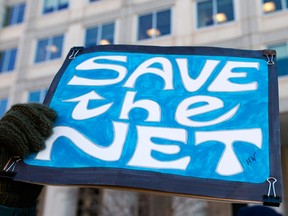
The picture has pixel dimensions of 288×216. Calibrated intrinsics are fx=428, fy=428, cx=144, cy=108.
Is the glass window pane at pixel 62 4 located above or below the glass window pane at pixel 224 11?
above

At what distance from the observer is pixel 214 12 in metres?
17.2

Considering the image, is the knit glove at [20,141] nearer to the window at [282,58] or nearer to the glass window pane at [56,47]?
the window at [282,58]

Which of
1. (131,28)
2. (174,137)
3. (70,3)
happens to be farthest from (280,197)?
(70,3)

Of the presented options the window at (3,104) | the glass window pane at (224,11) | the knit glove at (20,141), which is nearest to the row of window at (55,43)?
the window at (3,104)

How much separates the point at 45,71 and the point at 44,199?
5.74 m

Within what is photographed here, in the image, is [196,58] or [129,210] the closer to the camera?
[196,58]

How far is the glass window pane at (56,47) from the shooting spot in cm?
1986

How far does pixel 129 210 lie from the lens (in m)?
18.3

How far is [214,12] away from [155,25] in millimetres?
2571

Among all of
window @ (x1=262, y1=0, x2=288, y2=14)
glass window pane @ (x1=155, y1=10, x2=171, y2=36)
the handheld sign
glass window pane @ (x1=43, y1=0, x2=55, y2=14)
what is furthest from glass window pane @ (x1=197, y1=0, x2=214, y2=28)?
the handheld sign

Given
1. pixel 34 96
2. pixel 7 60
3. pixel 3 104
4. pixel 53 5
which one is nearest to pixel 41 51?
pixel 7 60

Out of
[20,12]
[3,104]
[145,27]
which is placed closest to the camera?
[145,27]

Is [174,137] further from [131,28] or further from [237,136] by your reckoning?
[131,28]

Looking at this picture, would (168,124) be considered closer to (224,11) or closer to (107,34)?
(224,11)
